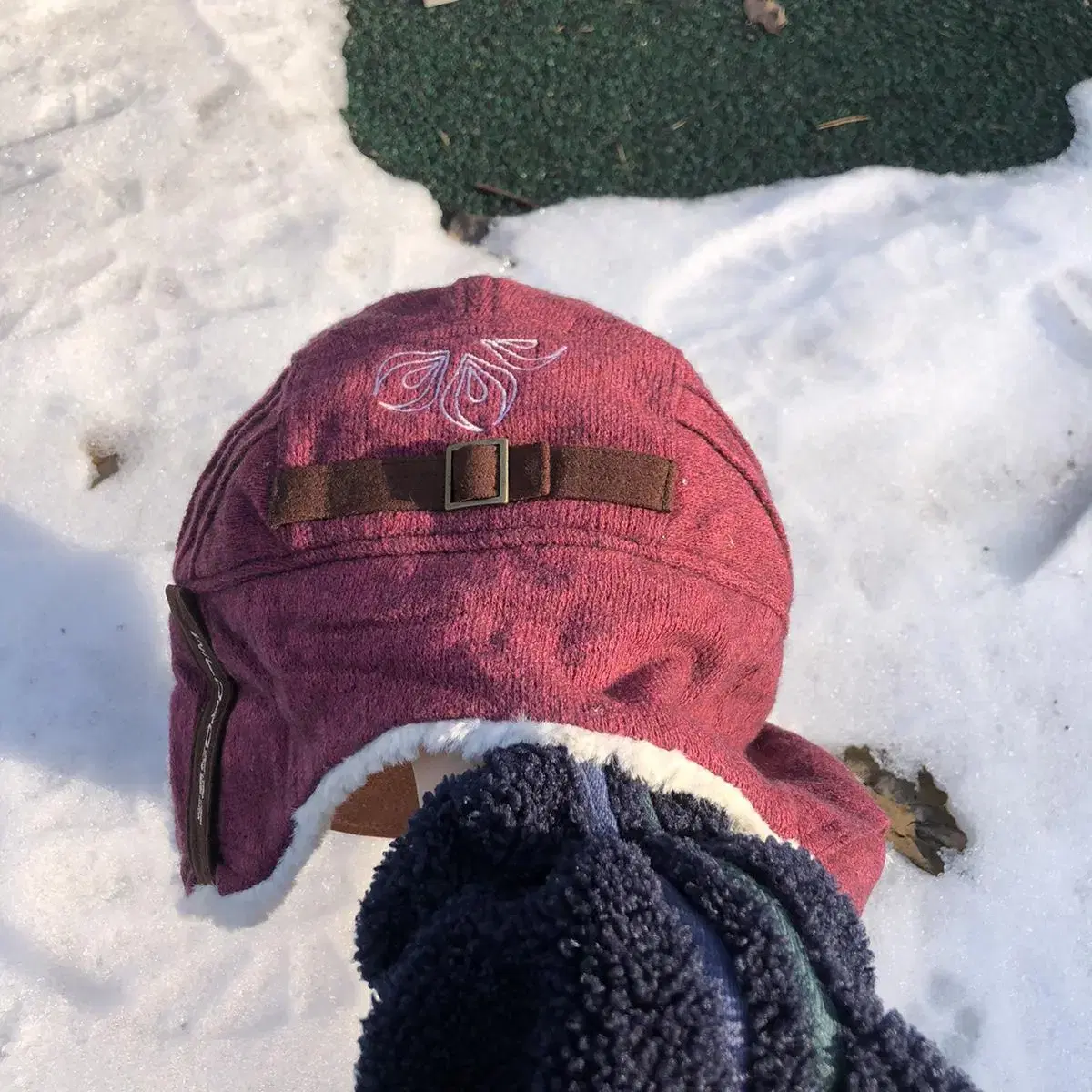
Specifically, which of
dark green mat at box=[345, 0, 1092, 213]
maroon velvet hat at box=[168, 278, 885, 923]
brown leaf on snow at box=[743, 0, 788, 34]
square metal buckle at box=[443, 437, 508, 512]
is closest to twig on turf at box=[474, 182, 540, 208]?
dark green mat at box=[345, 0, 1092, 213]

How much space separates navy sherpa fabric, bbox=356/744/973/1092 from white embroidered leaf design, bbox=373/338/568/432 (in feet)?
0.84

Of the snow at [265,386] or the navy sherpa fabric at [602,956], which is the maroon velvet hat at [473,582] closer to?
the navy sherpa fabric at [602,956]

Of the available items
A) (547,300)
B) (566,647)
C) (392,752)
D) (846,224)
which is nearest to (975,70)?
(846,224)

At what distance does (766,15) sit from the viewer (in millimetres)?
1382

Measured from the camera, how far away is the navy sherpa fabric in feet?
1.63

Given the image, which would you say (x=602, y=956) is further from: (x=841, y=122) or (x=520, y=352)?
(x=841, y=122)

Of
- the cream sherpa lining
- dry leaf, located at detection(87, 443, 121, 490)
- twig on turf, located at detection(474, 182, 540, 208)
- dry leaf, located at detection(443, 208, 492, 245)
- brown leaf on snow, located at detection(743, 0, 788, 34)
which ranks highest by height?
brown leaf on snow, located at detection(743, 0, 788, 34)

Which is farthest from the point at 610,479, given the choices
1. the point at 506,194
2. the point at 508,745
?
the point at 506,194

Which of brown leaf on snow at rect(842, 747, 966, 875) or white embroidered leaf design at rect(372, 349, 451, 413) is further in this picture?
brown leaf on snow at rect(842, 747, 966, 875)

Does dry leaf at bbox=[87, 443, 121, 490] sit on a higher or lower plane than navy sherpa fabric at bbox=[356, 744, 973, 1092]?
lower

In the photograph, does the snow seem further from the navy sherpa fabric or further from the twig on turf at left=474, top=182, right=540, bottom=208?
the navy sherpa fabric

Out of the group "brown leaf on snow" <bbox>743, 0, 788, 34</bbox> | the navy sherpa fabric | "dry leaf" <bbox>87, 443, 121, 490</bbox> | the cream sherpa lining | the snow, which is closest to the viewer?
the navy sherpa fabric

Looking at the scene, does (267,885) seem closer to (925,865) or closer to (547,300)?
(547,300)

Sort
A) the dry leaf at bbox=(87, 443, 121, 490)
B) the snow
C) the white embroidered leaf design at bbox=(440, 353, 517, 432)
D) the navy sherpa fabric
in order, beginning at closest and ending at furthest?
the navy sherpa fabric < the white embroidered leaf design at bbox=(440, 353, 517, 432) < the snow < the dry leaf at bbox=(87, 443, 121, 490)
